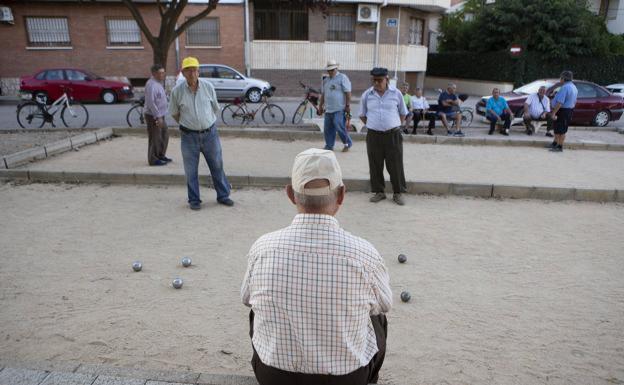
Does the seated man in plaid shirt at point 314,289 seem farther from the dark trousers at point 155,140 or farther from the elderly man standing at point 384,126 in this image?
the dark trousers at point 155,140

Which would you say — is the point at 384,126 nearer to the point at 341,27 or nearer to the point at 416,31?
the point at 341,27

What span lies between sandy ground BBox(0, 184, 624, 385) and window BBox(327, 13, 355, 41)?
19.2 meters

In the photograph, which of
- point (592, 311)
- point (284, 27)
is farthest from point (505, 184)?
point (284, 27)

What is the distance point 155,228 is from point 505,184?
5.24 m

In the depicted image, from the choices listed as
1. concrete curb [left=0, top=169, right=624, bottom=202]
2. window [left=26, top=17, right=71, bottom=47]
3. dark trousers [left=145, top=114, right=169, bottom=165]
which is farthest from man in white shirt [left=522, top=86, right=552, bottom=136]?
window [left=26, top=17, right=71, bottom=47]

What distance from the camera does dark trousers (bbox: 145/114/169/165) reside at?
841 cm

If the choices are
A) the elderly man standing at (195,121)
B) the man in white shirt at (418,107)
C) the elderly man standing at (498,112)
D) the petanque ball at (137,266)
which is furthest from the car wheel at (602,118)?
the petanque ball at (137,266)

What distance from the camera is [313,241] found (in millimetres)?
1988

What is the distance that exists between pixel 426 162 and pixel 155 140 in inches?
201

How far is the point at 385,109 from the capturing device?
21.6 feet

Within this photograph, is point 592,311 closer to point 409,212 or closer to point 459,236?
point 459,236

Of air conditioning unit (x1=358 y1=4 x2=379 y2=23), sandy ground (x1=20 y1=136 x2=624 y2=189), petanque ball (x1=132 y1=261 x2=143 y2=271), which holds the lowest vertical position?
petanque ball (x1=132 y1=261 x2=143 y2=271)

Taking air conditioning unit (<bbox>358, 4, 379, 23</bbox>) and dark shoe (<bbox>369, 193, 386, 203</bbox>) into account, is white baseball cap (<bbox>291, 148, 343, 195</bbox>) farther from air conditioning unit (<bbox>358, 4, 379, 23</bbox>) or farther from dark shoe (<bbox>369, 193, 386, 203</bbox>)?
air conditioning unit (<bbox>358, 4, 379, 23</bbox>)

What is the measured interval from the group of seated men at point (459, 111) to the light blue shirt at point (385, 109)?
585 cm
